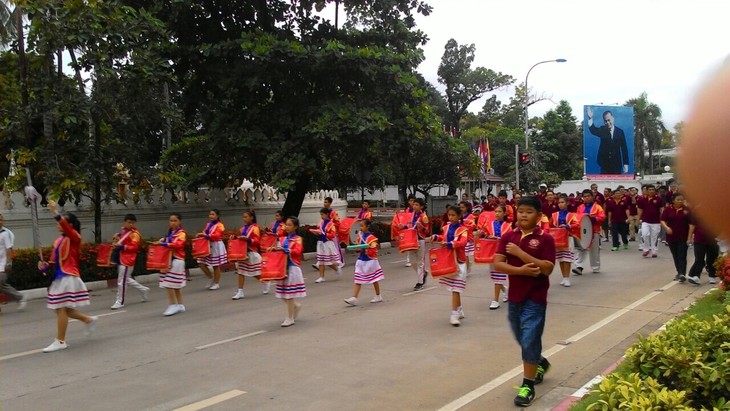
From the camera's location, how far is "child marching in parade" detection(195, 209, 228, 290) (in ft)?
39.3

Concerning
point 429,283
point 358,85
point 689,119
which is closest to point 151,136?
point 358,85

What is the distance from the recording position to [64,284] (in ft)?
24.7

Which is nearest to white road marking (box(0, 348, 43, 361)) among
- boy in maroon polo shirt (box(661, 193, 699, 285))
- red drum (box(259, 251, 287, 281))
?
red drum (box(259, 251, 287, 281))

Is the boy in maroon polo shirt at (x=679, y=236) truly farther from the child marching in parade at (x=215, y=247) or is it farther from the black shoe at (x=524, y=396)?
the child marching in parade at (x=215, y=247)

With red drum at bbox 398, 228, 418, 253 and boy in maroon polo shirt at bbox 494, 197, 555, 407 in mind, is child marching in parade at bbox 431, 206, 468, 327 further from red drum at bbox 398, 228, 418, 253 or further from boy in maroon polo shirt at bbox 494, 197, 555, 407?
boy in maroon polo shirt at bbox 494, 197, 555, 407

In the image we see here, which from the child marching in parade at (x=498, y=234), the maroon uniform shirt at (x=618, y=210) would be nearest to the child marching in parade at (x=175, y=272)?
the child marching in parade at (x=498, y=234)

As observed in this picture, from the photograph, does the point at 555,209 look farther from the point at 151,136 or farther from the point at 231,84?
the point at 151,136

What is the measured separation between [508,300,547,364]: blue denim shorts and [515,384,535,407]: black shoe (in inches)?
9.2

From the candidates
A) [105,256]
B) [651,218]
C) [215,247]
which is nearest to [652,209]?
[651,218]

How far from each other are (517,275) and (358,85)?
12.7m

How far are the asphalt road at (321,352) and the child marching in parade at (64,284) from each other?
355 millimetres

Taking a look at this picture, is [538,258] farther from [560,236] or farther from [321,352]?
[560,236]

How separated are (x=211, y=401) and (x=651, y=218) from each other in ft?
40.2

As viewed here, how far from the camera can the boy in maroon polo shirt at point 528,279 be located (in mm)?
5082
